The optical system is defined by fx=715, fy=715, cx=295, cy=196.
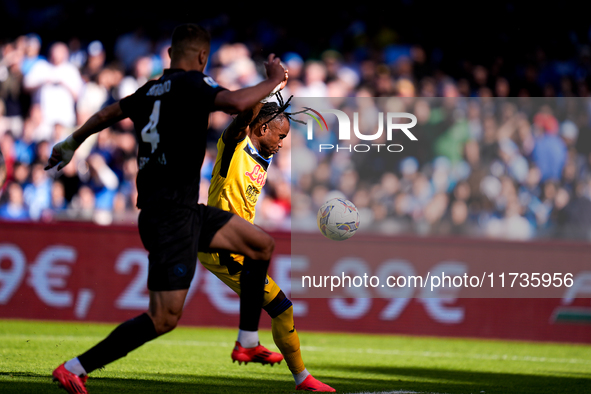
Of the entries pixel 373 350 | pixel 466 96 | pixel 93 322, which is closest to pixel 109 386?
pixel 373 350

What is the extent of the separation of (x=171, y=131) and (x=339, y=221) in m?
2.20

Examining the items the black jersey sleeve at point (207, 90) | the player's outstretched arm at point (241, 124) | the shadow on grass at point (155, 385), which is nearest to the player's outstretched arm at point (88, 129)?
the black jersey sleeve at point (207, 90)

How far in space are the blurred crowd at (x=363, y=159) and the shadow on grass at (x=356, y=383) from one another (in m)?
4.04

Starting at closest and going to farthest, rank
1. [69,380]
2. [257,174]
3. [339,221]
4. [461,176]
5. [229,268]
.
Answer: [69,380] < [229,268] < [257,174] < [339,221] < [461,176]

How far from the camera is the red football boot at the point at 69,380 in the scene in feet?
14.6

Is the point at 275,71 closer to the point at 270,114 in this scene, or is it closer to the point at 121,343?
the point at 270,114

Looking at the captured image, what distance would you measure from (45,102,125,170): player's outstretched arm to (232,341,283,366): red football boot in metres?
1.82

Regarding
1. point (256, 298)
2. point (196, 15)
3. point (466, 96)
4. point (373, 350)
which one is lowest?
point (373, 350)

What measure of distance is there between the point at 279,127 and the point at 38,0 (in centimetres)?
1169

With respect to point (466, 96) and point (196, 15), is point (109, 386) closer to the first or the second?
point (466, 96)

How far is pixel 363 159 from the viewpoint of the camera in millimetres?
11578

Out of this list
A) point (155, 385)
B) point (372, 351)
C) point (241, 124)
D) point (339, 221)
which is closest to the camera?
point (241, 124)

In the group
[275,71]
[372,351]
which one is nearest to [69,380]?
[275,71]

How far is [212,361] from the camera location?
763 centimetres
